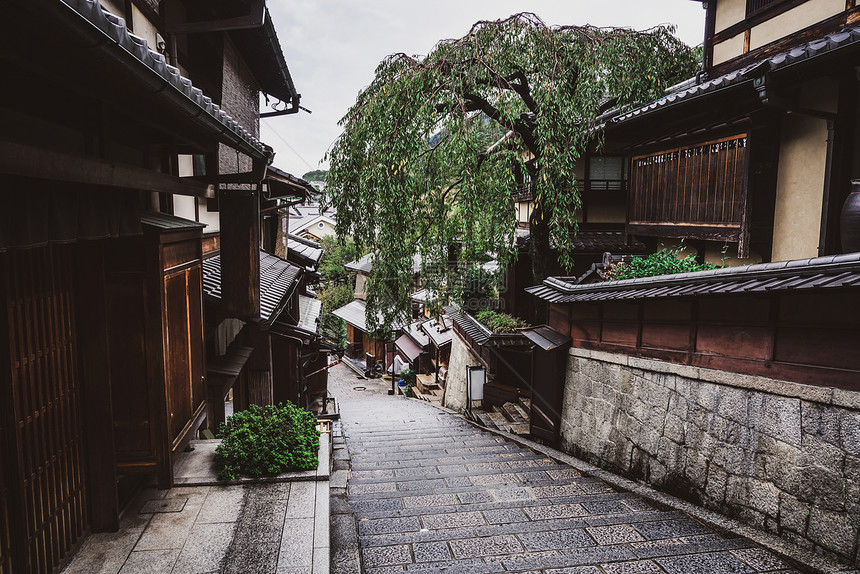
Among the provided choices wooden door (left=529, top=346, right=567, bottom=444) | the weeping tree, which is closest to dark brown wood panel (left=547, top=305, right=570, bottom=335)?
wooden door (left=529, top=346, right=567, bottom=444)

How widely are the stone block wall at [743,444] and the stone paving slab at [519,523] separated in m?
0.55

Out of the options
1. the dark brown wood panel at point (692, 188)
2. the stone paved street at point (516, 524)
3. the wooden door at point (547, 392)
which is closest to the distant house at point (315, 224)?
the wooden door at point (547, 392)

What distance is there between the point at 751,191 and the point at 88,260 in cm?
1011

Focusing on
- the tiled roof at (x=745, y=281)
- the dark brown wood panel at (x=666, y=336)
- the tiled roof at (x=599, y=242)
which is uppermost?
the tiled roof at (x=599, y=242)

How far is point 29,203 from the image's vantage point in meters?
3.54

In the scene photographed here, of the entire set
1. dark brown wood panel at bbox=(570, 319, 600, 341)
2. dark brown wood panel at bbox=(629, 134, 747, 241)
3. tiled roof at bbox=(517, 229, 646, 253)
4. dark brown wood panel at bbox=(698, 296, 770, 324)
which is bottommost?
dark brown wood panel at bbox=(570, 319, 600, 341)

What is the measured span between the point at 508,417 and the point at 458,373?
5.77m

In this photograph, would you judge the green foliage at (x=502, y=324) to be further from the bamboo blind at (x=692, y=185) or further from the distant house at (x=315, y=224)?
the distant house at (x=315, y=224)

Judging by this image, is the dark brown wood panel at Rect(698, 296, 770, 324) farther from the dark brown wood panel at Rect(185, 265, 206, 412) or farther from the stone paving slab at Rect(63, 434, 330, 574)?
the dark brown wood panel at Rect(185, 265, 206, 412)

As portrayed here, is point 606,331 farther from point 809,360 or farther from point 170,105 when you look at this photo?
point 170,105

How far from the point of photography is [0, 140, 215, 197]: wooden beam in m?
2.91

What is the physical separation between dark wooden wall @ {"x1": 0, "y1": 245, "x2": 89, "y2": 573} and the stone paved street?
3171mm

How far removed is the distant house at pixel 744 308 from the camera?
223 inches

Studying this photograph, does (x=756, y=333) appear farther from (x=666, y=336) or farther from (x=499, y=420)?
(x=499, y=420)
